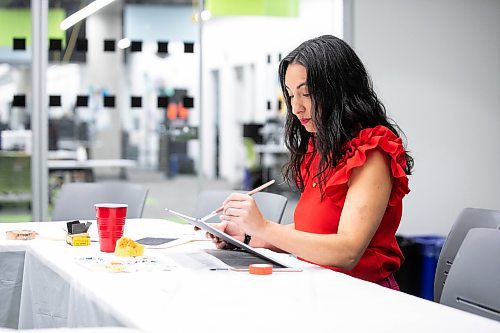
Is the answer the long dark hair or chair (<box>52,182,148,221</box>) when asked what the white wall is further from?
the long dark hair

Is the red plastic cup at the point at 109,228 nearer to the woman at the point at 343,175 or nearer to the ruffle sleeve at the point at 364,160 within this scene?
the woman at the point at 343,175

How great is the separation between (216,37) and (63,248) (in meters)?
3.77

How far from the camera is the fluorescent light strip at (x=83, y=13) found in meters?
5.53

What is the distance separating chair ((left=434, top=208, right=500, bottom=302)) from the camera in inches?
109

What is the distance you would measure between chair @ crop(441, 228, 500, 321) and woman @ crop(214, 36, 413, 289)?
26 centimetres

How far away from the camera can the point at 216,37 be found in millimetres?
6051

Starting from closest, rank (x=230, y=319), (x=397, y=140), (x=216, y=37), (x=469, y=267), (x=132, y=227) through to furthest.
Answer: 1. (x=230, y=319)
2. (x=469, y=267)
3. (x=397, y=140)
4. (x=132, y=227)
5. (x=216, y=37)

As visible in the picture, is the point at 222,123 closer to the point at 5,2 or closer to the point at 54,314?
the point at 5,2

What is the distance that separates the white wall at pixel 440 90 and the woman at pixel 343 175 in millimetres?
3783

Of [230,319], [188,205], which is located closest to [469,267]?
[230,319]

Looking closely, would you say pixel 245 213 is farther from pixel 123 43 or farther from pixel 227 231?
pixel 123 43

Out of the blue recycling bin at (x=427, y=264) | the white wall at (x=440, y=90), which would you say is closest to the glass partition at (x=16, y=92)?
the white wall at (x=440, y=90)

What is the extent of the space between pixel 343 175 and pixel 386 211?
19 centimetres

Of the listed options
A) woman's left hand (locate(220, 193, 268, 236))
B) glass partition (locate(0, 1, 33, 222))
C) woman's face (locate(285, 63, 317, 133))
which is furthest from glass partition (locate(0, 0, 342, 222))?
woman's left hand (locate(220, 193, 268, 236))
